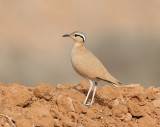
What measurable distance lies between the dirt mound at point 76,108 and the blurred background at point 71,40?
1162 cm

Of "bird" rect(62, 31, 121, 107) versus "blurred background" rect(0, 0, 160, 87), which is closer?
"bird" rect(62, 31, 121, 107)

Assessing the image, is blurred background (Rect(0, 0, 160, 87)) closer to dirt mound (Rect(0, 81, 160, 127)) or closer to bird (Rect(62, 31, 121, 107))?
dirt mound (Rect(0, 81, 160, 127))

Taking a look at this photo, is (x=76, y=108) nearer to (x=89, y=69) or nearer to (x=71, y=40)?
(x=89, y=69)

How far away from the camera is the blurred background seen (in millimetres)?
22031

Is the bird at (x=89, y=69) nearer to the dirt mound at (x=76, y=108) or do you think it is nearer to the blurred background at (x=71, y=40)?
the dirt mound at (x=76, y=108)

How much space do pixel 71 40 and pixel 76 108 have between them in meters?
22.0

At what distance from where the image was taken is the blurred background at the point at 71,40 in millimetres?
22031

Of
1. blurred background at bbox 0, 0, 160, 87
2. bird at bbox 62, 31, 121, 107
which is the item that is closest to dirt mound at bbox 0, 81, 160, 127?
bird at bbox 62, 31, 121, 107

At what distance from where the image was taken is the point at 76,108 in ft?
23.9

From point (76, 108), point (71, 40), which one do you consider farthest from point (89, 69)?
point (71, 40)

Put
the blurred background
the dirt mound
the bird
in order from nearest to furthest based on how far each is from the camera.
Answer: the dirt mound
the bird
the blurred background

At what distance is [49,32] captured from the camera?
30.3 meters

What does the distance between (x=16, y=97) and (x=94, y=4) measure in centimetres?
2851

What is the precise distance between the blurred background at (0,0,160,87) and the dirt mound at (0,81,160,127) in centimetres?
1162
